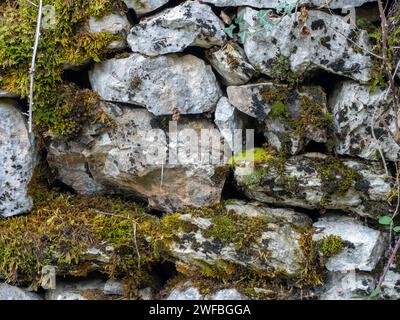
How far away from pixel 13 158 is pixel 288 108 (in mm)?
2687

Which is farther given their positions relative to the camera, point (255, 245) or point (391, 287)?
point (255, 245)

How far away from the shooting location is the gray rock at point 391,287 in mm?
4461

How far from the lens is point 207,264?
15.8 feet

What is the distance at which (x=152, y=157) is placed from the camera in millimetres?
4910

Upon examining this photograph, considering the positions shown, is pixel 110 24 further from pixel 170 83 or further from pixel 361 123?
pixel 361 123

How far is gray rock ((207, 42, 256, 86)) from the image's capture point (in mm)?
4648

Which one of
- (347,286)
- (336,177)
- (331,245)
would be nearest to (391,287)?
(347,286)

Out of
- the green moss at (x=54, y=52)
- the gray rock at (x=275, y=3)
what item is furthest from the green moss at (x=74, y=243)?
the gray rock at (x=275, y=3)

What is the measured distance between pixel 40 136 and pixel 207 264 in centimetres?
207

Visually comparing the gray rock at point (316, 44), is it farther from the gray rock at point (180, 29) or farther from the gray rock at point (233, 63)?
the gray rock at point (180, 29)

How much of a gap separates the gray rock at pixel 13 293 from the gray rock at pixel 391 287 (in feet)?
11.0

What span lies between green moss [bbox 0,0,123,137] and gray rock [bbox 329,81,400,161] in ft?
7.32

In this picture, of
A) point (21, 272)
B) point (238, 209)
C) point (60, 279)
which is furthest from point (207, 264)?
point (21, 272)

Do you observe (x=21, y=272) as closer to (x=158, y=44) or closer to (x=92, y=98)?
(x=92, y=98)
